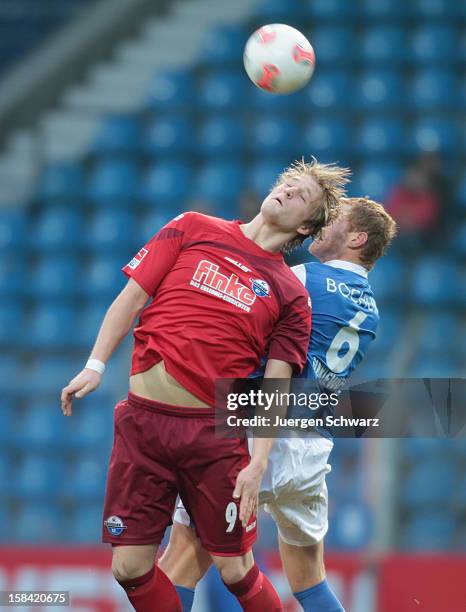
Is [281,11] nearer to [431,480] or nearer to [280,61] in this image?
[431,480]

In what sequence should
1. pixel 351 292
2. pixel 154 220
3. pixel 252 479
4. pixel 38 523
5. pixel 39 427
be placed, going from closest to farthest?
pixel 252 479 < pixel 351 292 < pixel 38 523 < pixel 39 427 < pixel 154 220

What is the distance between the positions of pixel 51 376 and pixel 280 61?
116 inches

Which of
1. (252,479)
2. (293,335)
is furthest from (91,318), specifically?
(252,479)

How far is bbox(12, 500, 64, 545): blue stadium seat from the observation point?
7117mm

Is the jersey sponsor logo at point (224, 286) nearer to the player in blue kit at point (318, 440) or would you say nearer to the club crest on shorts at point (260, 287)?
the club crest on shorts at point (260, 287)

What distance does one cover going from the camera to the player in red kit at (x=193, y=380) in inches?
163

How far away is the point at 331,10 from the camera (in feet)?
35.9

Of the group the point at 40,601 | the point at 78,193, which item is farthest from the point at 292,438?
the point at 78,193

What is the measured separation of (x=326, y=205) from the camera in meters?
4.45

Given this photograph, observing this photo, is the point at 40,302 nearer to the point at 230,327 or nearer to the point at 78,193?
the point at 78,193

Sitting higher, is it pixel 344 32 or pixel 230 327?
pixel 344 32

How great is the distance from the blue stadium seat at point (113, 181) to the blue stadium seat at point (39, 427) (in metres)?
2.82

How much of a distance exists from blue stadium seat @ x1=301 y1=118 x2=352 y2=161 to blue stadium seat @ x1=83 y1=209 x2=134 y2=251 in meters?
1.74

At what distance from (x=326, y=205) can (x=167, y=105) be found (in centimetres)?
654
